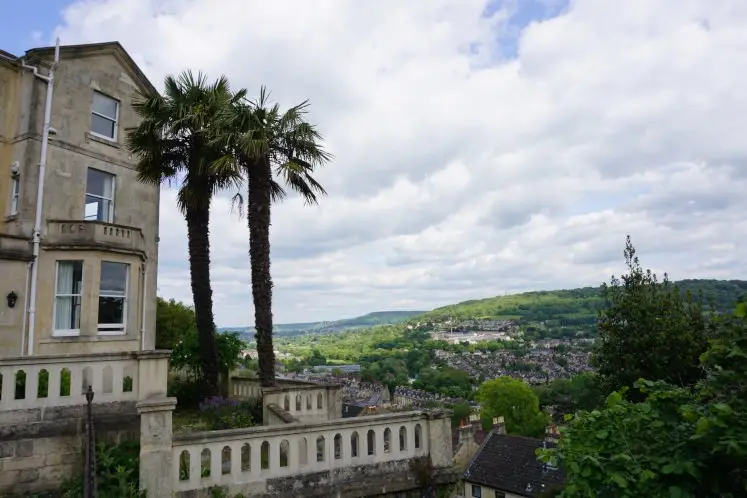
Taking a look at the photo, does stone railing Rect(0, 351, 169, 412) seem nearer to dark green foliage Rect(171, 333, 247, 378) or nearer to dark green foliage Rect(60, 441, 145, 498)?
dark green foliage Rect(60, 441, 145, 498)

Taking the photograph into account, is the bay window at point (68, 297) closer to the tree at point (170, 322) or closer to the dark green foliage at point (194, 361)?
the dark green foliage at point (194, 361)

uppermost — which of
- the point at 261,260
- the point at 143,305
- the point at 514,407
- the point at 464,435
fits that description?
the point at 261,260

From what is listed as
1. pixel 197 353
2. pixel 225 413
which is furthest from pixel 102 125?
pixel 225 413

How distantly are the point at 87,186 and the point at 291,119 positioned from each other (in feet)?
27.7

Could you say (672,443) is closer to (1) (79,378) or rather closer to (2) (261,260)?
(1) (79,378)

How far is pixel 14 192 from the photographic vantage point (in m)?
15.4

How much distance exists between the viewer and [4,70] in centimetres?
1534

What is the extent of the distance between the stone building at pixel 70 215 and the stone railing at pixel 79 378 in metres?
6.26

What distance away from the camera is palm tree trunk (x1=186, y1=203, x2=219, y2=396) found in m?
13.9

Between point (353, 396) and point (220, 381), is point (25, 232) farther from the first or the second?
point (353, 396)

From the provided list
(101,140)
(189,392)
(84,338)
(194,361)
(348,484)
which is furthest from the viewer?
(101,140)

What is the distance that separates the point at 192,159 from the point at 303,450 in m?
9.10

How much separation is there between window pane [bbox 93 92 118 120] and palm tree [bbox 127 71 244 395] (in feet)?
14.4

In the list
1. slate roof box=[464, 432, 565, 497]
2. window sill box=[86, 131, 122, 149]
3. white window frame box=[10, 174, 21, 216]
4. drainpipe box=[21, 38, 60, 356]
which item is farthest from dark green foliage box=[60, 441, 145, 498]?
slate roof box=[464, 432, 565, 497]
